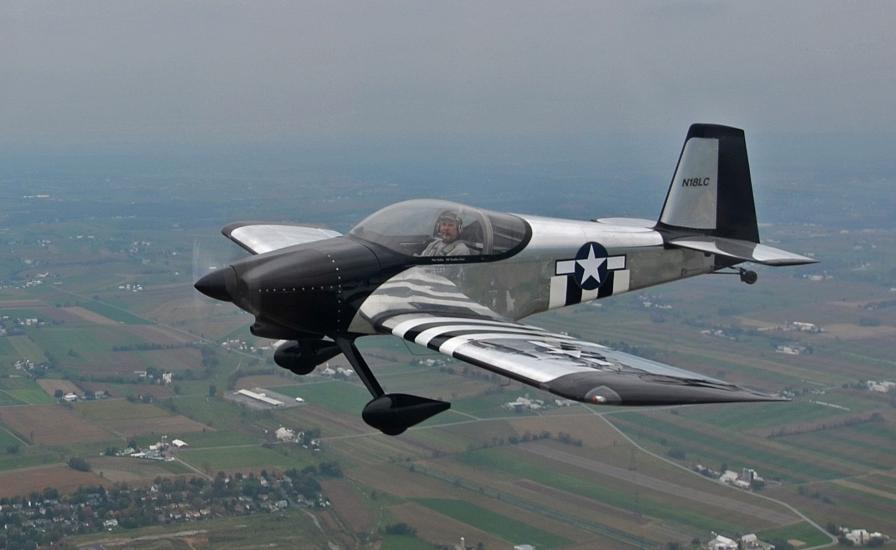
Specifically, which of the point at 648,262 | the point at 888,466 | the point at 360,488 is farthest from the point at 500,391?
the point at 648,262

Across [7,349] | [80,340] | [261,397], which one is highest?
[261,397]

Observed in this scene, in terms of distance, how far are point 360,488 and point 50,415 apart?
22.2m

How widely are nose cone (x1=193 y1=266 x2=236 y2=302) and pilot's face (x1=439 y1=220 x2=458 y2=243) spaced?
3.13 m

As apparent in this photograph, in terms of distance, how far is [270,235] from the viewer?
58.0ft

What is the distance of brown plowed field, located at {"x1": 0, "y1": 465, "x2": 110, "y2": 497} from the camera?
3909cm

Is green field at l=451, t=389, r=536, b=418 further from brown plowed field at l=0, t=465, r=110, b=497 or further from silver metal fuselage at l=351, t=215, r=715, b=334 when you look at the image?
silver metal fuselage at l=351, t=215, r=715, b=334

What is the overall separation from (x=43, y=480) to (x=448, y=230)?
32.1 m

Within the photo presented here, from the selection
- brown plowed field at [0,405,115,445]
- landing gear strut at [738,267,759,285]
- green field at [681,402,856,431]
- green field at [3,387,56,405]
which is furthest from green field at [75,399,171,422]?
landing gear strut at [738,267,759,285]

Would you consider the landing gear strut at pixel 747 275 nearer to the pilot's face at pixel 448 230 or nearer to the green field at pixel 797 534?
the pilot's face at pixel 448 230

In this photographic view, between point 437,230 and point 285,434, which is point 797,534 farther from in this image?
point 437,230

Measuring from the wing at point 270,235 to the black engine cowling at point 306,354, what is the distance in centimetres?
223

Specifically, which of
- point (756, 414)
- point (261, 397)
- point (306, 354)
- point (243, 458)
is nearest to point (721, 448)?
point (756, 414)

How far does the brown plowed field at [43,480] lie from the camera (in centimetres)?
3909

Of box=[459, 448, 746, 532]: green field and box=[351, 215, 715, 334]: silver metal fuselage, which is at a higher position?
box=[351, 215, 715, 334]: silver metal fuselage
